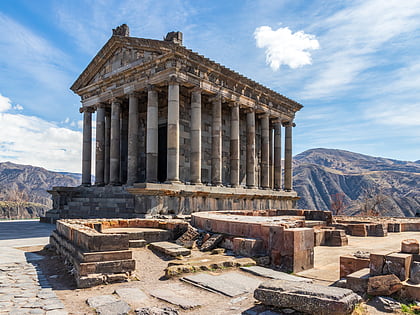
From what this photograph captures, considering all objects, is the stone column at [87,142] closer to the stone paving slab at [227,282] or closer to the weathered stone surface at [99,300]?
the stone paving slab at [227,282]

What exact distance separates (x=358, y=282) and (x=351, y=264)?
1.00 meters

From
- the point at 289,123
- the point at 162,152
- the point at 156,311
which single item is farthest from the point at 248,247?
the point at 289,123

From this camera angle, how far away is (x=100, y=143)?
1004 inches

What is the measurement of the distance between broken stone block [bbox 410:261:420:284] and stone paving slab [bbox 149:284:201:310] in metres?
3.30

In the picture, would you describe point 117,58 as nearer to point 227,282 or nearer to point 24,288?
point 24,288

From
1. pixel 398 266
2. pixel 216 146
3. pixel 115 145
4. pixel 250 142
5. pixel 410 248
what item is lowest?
pixel 398 266

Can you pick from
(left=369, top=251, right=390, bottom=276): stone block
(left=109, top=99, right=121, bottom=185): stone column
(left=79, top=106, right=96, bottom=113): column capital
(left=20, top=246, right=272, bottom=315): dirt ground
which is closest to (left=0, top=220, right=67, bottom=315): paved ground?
(left=20, top=246, right=272, bottom=315): dirt ground

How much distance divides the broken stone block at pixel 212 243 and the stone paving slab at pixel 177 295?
9.57ft

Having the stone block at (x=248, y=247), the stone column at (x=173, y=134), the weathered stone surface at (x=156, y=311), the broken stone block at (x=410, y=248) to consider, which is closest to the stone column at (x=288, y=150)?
the stone column at (x=173, y=134)

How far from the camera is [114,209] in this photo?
1822 centimetres

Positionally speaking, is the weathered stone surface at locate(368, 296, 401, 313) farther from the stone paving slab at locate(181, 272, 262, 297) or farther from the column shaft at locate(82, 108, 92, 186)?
the column shaft at locate(82, 108, 92, 186)

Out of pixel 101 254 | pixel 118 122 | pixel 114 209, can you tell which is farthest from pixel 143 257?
pixel 118 122

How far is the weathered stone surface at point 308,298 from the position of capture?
4328 millimetres

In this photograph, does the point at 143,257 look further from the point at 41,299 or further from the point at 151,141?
the point at 151,141
